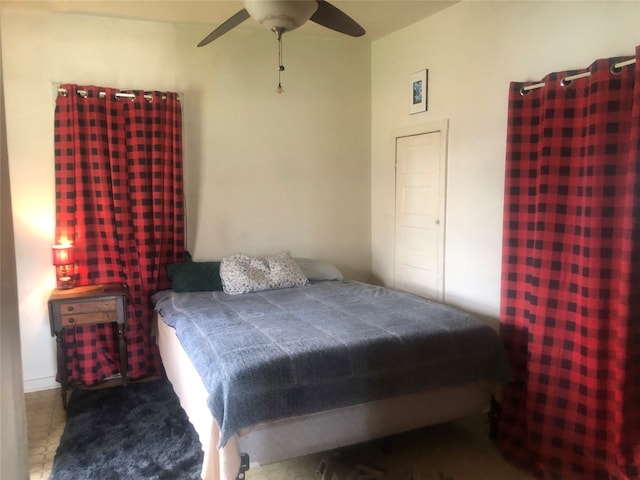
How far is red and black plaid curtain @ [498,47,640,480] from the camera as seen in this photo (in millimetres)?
2127

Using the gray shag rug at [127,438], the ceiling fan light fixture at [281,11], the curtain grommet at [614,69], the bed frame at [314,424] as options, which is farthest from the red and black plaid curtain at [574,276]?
the gray shag rug at [127,438]

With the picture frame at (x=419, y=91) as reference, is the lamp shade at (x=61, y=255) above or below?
below

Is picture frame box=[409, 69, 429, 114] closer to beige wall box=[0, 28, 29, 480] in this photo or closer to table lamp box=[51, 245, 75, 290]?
table lamp box=[51, 245, 75, 290]

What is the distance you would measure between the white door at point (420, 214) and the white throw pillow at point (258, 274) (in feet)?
2.66

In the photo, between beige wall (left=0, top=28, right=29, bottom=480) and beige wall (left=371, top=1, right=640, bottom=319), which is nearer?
beige wall (left=0, top=28, right=29, bottom=480)

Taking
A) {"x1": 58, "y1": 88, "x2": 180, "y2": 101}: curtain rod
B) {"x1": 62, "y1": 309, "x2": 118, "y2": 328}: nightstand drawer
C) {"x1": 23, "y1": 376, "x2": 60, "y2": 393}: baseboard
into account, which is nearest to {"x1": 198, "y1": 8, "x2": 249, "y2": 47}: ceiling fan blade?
{"x1": 58, "y1": 88, "x2": 180, "y2": 101}: curtain rod

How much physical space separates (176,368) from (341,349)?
110cm

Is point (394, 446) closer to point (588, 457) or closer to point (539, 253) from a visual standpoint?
point (588, 457)

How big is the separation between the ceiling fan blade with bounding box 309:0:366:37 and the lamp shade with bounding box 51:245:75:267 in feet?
6.97

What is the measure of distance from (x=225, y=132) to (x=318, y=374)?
2209mm

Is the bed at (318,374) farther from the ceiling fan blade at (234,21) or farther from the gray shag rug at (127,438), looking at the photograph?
the ceiling fan blade at (234,21)

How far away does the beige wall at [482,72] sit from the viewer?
7.83 feet

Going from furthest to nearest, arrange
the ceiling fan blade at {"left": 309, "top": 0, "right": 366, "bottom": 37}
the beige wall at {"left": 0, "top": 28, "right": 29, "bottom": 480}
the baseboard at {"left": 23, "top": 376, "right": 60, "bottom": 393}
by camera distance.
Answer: the baseboard at {"left": 23, "top": 376, "right": 60, "bottom": 393} → the ceiling fan blade at {"left": 309, "top": 0, "right": 366, "bottom": 37} → the beige wall at {"left": 0, "top": 28, "right": 29, "bottom": 480}

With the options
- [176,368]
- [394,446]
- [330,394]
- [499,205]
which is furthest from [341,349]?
[499,205]
